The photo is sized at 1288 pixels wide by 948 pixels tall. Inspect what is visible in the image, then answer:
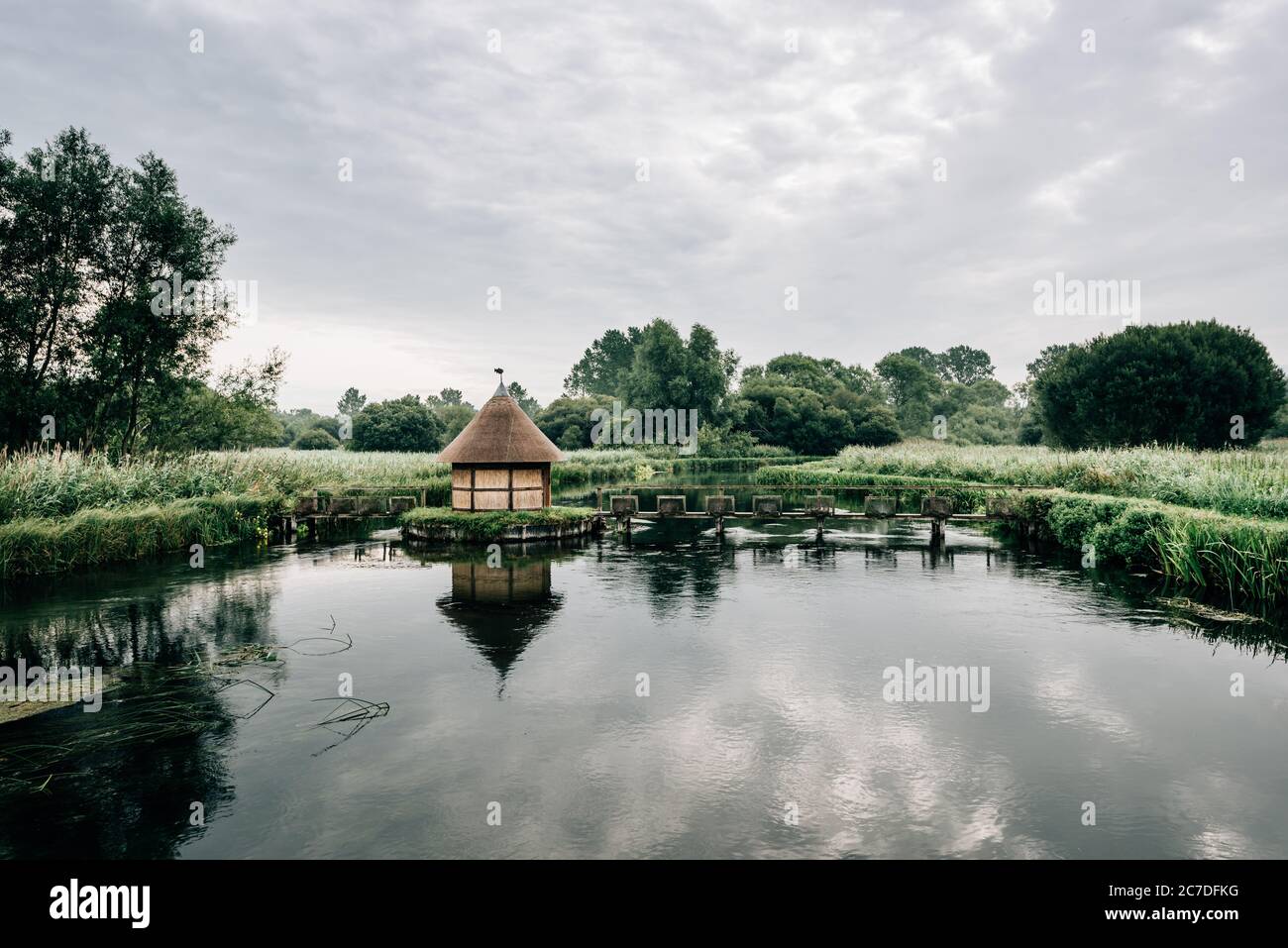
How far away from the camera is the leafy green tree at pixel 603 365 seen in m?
127

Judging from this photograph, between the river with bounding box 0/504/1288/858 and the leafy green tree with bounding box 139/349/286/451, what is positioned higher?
the leafy green tree with bounding box 139/349/286/451

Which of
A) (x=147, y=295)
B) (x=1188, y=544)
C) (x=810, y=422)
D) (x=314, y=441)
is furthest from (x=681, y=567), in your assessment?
(x=314, y=441)

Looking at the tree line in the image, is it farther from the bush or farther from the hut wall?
the hut wall

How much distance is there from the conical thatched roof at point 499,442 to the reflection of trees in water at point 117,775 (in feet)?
41.7

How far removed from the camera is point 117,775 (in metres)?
5.71

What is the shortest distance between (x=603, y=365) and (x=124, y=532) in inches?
4640

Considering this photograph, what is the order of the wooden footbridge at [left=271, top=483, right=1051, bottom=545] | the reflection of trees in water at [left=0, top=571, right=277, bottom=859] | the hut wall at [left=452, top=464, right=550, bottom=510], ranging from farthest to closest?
the hut wall at [left=452, top=464, right=550, bottom=510]
the wooden footbridge at [left=271, top=483, right=1051, bottom=545]
the reflection of trees in water at [left=0, top=571, right=277, bottom=859]

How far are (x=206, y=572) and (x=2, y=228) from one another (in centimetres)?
1406

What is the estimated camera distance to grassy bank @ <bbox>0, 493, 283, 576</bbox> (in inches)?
559

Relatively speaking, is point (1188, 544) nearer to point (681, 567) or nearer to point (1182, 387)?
point (681, 567)

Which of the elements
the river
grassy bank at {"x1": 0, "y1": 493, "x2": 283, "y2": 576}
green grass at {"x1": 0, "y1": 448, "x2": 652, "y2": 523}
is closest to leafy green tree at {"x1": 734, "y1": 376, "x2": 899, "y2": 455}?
green grass at {"x1": 0, "y1": 448, "x2": 652, "y2": 523}

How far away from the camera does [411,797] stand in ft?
17.4

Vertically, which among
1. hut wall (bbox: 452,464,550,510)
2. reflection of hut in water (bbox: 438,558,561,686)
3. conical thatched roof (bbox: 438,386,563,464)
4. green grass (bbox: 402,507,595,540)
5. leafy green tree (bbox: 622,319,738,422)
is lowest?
reflection of hut in water (bbox: 438,558,561,686)

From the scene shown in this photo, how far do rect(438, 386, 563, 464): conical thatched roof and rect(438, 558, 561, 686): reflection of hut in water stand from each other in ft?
14.2
